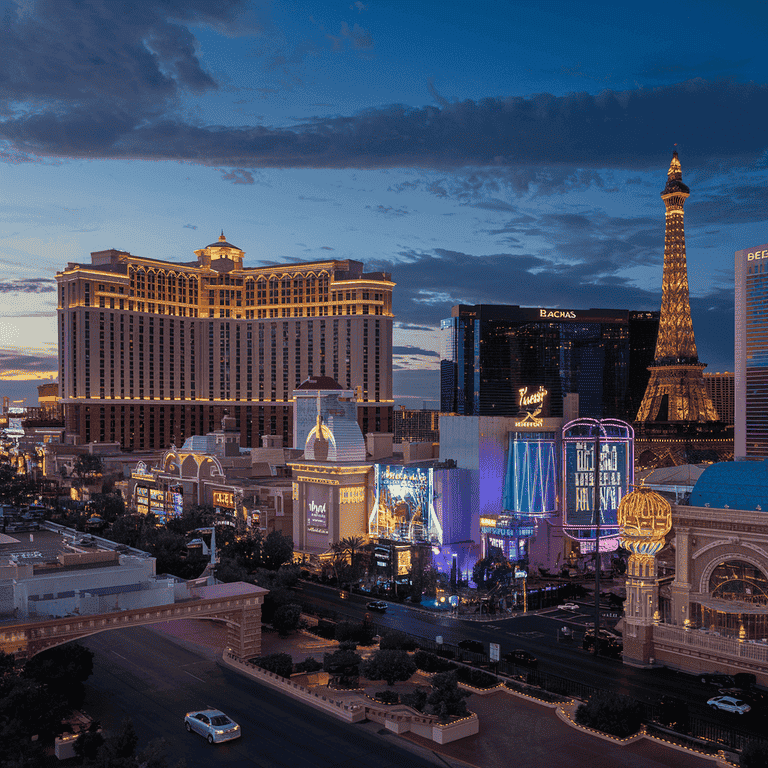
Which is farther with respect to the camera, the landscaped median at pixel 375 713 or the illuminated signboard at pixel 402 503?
the illuminated signboard at pixel 402 503

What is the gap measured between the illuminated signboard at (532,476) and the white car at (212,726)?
4025 centimetres

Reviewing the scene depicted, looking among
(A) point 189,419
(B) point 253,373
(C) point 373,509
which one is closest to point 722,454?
(C) point 373,509

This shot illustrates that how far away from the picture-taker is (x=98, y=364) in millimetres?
141625

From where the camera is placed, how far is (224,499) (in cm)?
8700

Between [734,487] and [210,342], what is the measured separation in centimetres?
12878

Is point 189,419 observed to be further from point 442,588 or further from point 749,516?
point 749,516

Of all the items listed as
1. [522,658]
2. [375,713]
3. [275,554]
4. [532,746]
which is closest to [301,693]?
[375,713]

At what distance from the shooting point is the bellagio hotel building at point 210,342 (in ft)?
464

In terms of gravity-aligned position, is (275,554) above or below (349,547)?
above

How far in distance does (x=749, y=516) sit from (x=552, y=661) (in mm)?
12789

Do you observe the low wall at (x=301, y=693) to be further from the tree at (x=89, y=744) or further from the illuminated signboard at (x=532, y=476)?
the illuminated signboard at (x=532, y=476)

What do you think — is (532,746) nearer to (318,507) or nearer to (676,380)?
(318,507)

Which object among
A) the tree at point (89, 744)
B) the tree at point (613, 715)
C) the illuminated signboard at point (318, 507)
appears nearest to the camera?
the tree at point (89, 744)

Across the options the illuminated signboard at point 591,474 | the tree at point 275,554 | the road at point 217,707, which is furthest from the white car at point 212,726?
the illuminated signboard at point 591,474
